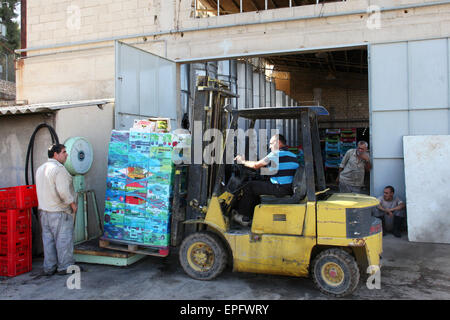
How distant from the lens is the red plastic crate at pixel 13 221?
5.33 meters

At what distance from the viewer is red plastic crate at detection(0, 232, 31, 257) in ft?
17.5

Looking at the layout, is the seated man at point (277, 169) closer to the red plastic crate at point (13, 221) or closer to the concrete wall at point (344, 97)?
the red plastic crate at point (13, 221)

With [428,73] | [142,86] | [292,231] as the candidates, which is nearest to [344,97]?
[428,73]

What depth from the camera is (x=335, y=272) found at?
4.52 metres

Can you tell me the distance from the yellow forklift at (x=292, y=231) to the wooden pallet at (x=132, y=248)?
261 mm

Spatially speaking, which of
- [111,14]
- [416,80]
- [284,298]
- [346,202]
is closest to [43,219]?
[284,298]

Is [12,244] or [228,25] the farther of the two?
[228,25]

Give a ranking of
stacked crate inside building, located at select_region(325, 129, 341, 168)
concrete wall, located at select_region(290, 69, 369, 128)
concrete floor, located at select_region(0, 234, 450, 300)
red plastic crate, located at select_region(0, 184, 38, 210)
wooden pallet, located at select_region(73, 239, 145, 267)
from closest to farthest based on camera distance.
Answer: concrete floor, located at select_region(0, 234, 450, 300) < red plastic crate, located at select_region(0, 184, 38, 210) < wooden pallet, located at select_region(73, 239, 145, 267) < stacked crate inside building, located at select_region(325, 129, 341, 168) < concrete wall, located at select_region(290, 69, 369, 128)

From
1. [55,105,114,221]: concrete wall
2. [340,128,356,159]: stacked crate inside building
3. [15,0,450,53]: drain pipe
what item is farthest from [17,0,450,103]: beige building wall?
[340,128,356,159]: stacked crate inside building

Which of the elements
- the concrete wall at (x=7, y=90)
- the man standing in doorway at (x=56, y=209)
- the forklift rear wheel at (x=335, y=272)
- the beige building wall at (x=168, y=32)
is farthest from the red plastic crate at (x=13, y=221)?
the concrete wall at (x=7, y=90)

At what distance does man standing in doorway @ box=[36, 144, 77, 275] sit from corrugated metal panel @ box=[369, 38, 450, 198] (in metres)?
6.07

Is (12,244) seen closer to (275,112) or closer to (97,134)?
(97,134)

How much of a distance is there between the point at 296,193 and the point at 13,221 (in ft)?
13.2

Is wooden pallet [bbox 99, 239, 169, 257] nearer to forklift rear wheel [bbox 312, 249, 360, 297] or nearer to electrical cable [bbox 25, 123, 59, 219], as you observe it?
electrical cable [bbox 25, 123, 59, 219]
